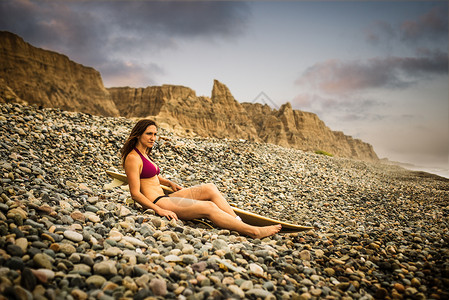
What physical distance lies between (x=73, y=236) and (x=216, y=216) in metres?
2.10

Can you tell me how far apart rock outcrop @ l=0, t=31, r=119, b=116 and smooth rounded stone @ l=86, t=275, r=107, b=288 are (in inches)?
2946

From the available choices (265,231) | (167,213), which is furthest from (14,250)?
(265,231)

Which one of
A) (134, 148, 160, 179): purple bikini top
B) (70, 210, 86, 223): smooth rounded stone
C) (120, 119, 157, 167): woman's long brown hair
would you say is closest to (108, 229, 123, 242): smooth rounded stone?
(70, 210, 86, 223): smooth rounded stone

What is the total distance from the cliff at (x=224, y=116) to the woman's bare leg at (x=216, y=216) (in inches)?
2821

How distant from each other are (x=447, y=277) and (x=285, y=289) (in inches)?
86.0

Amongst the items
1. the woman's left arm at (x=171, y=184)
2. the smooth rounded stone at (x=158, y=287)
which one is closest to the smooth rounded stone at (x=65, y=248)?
the smooth rounded stone at (x=158, y=287)

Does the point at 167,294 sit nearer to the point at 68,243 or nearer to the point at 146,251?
the point at 146,251

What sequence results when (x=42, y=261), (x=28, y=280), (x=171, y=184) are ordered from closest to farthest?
1. (x=28, y=280)
2. (x=42, y=261)
3. (x=171, y=184)

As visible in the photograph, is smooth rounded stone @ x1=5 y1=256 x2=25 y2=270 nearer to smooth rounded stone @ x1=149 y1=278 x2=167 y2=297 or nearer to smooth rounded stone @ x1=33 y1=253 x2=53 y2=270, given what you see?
Result: smooth rounded stone @ x1=33 y1=253 x2=53 y2=270

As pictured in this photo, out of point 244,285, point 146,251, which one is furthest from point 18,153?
point 244,285

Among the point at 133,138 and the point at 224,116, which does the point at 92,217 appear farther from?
the point at 224,116

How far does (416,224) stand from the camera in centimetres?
589

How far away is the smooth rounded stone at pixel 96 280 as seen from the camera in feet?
7.00

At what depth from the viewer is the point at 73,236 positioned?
271 centimetres
